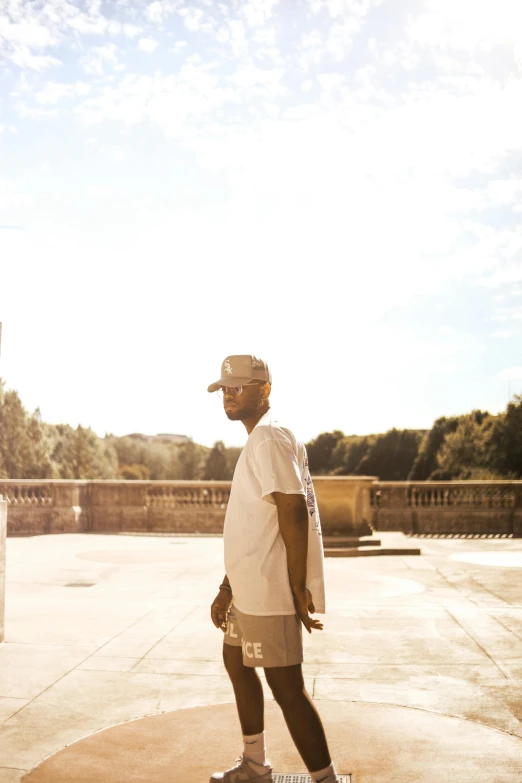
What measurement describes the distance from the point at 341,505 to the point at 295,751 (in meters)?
10.4

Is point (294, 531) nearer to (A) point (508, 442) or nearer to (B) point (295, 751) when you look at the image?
(B) point (295, 751)

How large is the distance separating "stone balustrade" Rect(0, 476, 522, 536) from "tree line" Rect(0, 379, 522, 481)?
127 feet

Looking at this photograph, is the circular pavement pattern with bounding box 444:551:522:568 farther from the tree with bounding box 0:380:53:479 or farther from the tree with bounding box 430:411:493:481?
the tree with bounding box 430:411:493:481

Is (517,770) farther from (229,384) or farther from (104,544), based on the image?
(104,544)

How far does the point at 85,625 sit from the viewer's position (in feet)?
23.2

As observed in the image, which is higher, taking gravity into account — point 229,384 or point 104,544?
point 229,384

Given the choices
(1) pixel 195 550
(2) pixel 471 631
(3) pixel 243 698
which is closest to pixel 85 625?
(2) pixel 471 631

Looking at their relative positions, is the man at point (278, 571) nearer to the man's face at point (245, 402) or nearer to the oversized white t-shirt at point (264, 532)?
the oversized white t-shirt at point (264, 532)

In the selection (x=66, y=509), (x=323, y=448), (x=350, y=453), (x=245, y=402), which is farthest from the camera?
(x=323, y=448)

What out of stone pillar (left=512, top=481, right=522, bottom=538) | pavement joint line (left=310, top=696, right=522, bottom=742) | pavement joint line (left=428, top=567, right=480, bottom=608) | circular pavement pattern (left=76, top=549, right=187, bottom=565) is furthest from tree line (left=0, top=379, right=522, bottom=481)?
pavement joint line (left=310, top=696, right=522, bottom=742)

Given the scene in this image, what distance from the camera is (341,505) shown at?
1419 centimetres

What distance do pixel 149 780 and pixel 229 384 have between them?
1.81m

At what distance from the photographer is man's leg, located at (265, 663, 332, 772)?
10.0 feet

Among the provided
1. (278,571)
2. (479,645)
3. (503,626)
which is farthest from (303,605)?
(503,626)
